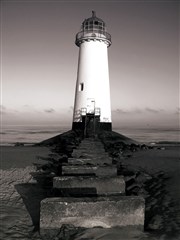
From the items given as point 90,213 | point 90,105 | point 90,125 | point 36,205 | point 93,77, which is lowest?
point 36,205

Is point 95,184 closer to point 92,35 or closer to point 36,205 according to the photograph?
point 36,205

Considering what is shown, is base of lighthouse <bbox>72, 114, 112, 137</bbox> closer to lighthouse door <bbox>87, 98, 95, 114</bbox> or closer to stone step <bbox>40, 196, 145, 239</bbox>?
lighthouse door <bbox>87, 98, 95, 114</bbox>

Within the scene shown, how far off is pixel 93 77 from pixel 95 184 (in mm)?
16699

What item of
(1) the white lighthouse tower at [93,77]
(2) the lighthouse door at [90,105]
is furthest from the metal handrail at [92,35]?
(2) the lighthouse door at [90,105]

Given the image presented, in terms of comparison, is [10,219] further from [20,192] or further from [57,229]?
[20,192]

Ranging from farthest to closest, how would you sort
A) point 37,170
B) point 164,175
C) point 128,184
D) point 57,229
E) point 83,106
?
1. point 83,106
2. point 37,170
3. point 164,175
4. point 128,184
5. point 57,229

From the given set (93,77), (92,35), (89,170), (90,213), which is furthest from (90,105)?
(90,213)

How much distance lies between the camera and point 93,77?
21656mm

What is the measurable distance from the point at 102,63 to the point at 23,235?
19210 mm

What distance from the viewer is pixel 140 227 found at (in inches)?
182

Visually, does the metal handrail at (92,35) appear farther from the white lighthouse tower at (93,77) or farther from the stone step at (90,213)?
the stone step at (90,213)

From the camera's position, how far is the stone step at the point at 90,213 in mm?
4484

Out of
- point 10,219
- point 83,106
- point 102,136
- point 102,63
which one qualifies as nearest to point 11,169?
point 10,219

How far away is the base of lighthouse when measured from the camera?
20.2m
